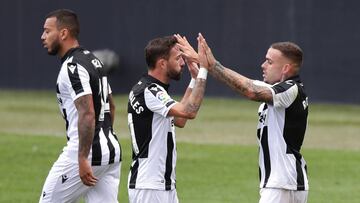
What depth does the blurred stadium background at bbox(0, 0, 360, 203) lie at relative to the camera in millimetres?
19312

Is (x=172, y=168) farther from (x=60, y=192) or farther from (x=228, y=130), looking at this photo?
(x=228, y=130)

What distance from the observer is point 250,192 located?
15203 millimetres

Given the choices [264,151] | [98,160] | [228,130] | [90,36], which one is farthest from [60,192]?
[90,36]

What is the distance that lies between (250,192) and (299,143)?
5.69 meters

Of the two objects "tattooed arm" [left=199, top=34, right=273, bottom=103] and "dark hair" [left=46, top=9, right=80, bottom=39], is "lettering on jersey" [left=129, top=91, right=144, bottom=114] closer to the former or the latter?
"tattooed arm" [left=199, top=34, right=273, bottom=103]

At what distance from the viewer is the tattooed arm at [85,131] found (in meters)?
9.84

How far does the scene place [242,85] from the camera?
931 cm

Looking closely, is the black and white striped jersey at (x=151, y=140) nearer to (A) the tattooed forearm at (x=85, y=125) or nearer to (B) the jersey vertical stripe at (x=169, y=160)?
(B) the jersey vertical stripe at (x=169, y=160)

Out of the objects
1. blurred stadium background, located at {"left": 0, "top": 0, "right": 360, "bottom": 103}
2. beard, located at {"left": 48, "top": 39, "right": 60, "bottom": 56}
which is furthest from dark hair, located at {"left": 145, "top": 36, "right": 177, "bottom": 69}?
blurred stadium background, located at {"left": 0, "top": 0, "right": 360, "bottom": 103}

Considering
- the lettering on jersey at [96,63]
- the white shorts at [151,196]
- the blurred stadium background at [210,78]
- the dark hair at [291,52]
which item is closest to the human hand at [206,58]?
the dark hair at [291,52]

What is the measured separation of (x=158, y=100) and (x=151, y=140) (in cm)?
37

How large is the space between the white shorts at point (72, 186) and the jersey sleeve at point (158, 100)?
1.13 metres

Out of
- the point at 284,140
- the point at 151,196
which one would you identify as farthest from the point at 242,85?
the point at 151,196

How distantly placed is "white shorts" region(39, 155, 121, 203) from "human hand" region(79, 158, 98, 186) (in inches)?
8.4
